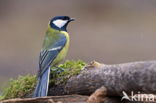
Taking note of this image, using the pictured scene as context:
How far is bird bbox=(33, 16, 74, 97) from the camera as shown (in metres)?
4.87

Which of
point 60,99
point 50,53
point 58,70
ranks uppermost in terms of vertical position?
point 50,53

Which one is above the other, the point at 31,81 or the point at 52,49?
the point at 52,49

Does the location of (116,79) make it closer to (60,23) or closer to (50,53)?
(50,53)

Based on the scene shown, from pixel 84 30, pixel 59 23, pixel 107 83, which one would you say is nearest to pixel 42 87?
pixel 107 83

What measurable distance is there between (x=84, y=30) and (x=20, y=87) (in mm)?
7306

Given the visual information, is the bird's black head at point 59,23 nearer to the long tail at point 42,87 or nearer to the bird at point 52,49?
the bird at point 52,49

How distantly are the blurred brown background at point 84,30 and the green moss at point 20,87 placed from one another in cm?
495

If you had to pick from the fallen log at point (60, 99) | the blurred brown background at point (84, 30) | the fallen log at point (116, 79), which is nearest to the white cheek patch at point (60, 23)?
the fallen log at point (116, 79)

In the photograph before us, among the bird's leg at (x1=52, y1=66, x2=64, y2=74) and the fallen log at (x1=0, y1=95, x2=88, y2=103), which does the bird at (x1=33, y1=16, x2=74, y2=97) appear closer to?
the bird's leg at (x1=52, y1=66, x2=64, y2=74)

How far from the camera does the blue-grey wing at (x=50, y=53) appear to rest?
5089 mm

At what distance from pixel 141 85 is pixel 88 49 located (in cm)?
680

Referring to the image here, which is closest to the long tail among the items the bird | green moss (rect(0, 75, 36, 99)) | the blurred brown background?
the bird

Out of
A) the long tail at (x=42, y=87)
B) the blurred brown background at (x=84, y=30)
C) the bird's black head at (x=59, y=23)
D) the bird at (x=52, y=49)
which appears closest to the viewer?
the long tail at (x=42, y=87)

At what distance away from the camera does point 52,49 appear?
5.28m
